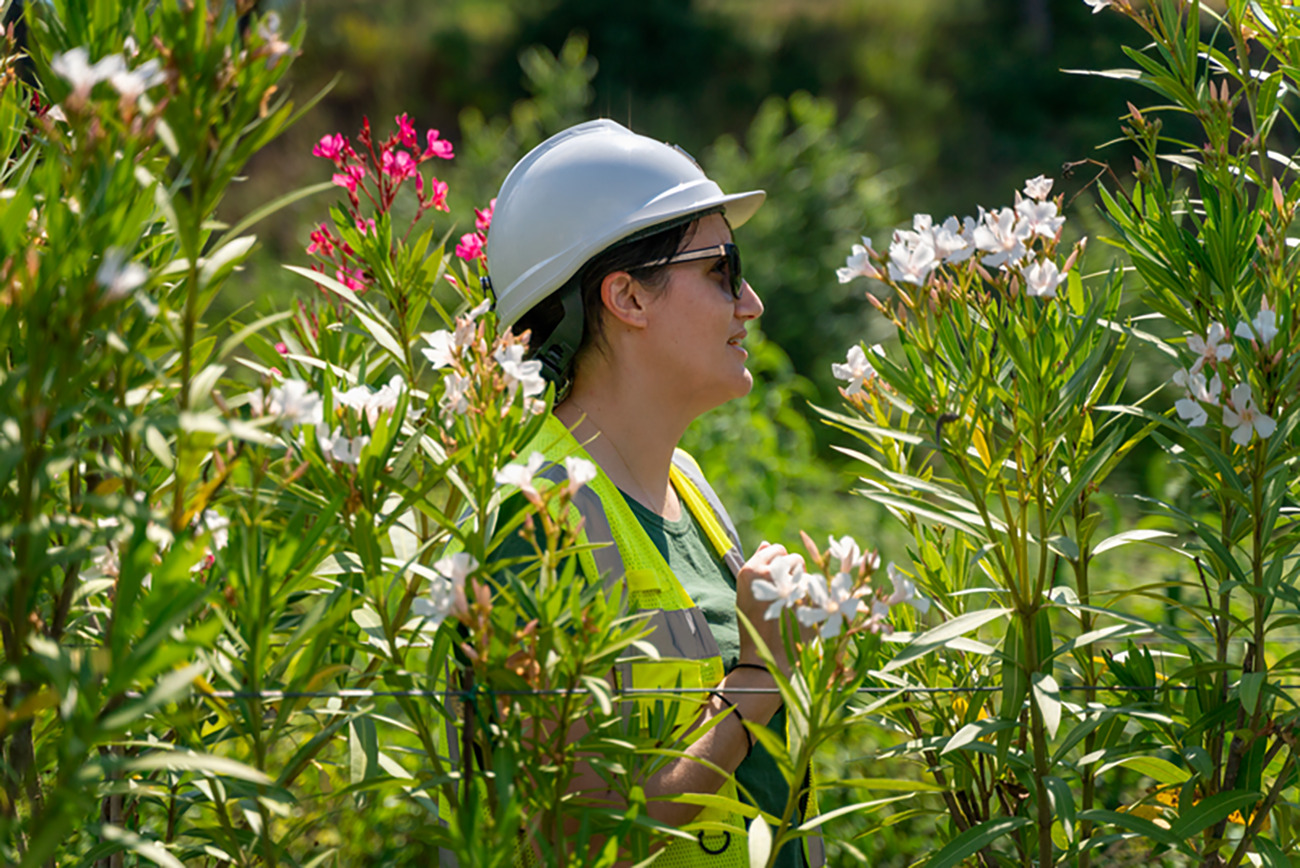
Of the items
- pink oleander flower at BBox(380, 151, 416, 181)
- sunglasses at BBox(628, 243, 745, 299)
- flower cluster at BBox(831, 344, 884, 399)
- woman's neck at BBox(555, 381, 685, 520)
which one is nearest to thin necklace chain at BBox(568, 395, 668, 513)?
woman's neck at BBox(555, 381, 685, 520)

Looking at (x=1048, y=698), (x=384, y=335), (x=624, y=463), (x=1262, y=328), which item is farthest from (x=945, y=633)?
(x=384, y=335)

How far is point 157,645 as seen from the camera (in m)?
0.76

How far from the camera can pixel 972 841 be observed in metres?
1.33

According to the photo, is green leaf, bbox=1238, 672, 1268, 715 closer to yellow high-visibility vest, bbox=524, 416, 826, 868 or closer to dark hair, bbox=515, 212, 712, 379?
yellow high-visibility vest, bbox=524, 416, 826, 868

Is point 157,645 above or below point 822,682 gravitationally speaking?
above

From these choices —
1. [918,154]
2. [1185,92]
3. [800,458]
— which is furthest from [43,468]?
[918,154]

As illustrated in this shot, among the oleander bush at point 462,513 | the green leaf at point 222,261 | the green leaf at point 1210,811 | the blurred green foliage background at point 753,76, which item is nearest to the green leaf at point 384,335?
the oleander bush at point 462,513

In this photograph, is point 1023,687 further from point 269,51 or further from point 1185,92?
point 269,51

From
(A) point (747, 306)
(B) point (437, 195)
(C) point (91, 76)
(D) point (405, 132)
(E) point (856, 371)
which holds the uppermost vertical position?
(D) point (405, 132)

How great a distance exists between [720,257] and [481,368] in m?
0.76

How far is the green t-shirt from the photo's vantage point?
1.58 m

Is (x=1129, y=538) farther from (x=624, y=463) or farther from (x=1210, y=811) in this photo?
(x=624, y=463)

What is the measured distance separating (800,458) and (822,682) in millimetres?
4693

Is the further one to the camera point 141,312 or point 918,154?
point 918,154
